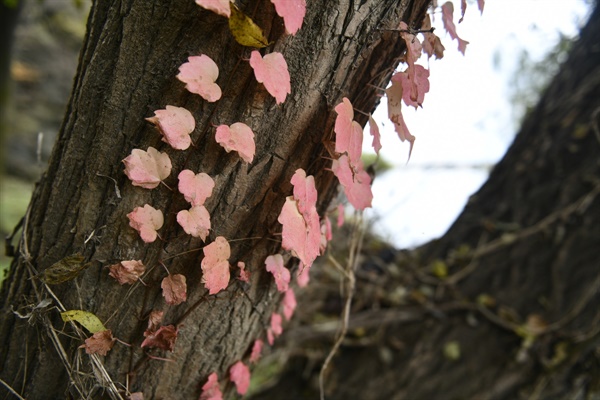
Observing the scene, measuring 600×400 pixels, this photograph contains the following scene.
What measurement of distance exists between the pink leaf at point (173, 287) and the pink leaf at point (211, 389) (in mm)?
265

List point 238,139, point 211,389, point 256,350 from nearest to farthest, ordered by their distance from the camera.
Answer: point 238,139 → point 211,389 → point 256,350

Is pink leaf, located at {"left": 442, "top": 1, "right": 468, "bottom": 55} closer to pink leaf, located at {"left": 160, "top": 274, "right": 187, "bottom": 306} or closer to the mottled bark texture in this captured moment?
pink leaf, located at {"left": 160, "top": 274, "right": 187, "bottom": 306}

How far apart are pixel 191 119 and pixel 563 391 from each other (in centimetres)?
194

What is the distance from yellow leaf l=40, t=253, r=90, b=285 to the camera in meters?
0.85

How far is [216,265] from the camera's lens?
85 cm

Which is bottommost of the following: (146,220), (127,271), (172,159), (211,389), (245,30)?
(211,389)

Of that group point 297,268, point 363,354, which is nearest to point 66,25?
point 363,354

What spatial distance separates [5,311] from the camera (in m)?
1.00

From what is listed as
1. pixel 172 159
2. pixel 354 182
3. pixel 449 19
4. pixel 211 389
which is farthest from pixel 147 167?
pixel 449 19

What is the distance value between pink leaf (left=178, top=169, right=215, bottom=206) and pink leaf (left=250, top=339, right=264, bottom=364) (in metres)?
0.47

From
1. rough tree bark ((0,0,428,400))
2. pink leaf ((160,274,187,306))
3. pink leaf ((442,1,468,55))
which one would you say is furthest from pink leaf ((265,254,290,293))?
pink leaf ((442,1,468,55))

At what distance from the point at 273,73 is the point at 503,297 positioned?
5.91 feet

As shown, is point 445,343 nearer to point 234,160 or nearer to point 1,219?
point 234,160

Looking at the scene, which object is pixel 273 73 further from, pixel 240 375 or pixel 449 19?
pixel 240 375
